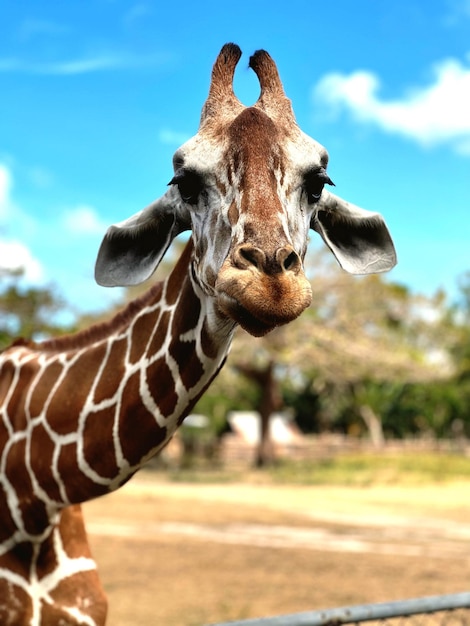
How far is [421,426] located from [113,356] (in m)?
46.5

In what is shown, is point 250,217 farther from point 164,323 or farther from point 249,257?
point 164,323

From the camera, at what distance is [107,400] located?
313 cm

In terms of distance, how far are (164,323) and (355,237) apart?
805 millimetres

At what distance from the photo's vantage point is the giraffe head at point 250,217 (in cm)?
230

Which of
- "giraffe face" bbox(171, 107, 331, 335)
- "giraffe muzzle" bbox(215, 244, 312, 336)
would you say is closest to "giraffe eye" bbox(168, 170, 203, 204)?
"giraffe face" bbox(171, 107, 331, 335)

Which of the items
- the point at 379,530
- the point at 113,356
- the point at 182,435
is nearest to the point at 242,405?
the point at 182,435

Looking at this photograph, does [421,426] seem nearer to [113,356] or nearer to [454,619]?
[454,619]

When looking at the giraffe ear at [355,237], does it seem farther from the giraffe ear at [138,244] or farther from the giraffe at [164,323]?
the giraffe ear at [138,244]

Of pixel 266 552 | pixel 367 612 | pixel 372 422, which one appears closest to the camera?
pixel 367 612

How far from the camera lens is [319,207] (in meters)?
2.95

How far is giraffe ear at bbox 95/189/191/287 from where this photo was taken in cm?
296

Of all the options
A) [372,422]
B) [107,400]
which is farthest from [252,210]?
[372,422]

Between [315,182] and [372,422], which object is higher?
[315,182]


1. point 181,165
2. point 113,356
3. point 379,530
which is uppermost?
point 181,165
